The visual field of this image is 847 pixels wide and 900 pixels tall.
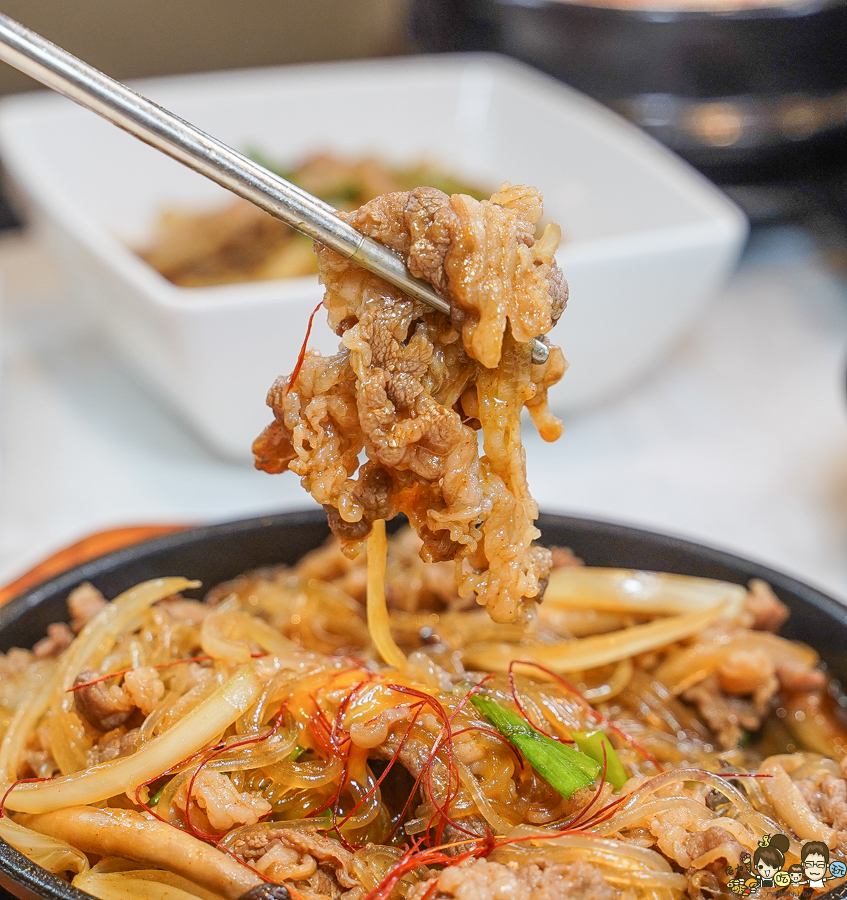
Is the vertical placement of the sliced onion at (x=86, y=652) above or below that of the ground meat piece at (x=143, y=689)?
below

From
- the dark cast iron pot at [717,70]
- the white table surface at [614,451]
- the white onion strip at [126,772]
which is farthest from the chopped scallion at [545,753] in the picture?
the dark cast iron pot at [717,70]

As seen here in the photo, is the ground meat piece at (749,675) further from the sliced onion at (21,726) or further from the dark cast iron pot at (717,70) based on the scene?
the dark cast iron pot at (717,70)

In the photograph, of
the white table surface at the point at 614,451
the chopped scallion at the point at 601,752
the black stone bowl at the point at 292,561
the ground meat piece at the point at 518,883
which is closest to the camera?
the ground meat piece at the point at 518,883

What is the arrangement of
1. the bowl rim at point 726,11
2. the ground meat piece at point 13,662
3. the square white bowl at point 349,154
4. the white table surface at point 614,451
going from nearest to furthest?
the ground meat piece at point 13,662 → the square white bowl at point 349,154 → the white table surface at point 614,451 → the bowl rim at point 726,11

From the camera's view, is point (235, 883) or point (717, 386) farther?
point (717, 386)

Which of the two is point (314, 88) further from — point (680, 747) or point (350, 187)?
point (680, 747)

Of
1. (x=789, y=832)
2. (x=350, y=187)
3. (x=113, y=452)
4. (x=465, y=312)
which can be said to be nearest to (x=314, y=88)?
(x=350, y=187)

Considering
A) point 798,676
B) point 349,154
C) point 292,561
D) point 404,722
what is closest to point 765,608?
point 798,676
